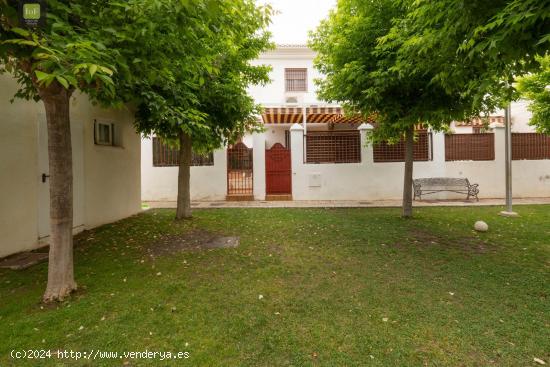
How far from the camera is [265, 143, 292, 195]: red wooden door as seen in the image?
1216 cm

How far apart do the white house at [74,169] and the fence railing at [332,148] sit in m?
6.59

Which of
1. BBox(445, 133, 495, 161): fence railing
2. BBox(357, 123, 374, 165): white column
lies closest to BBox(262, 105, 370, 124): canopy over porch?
BBox(357, 123, 374, 165): white column

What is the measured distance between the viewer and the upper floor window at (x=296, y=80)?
64.5ft

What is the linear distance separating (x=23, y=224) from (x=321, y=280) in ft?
17.8

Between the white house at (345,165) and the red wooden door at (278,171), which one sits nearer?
the white house at (345,165)

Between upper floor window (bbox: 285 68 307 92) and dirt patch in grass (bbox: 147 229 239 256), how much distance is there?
15.5 metres

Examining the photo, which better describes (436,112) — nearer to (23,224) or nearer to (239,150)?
(239,150)

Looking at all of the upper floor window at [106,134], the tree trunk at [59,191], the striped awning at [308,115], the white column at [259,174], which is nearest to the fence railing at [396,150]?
the striped awning at [308,115]

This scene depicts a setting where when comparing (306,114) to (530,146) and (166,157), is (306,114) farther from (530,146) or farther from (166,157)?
(530,146)

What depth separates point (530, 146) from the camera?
12.0 m

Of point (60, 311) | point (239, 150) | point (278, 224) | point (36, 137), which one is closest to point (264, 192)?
point (239, 150)

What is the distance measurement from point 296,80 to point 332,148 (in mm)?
9704

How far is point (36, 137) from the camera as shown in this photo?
5.43m

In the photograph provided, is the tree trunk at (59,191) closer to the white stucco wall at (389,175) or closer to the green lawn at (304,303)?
the green lawn at (304,303)
